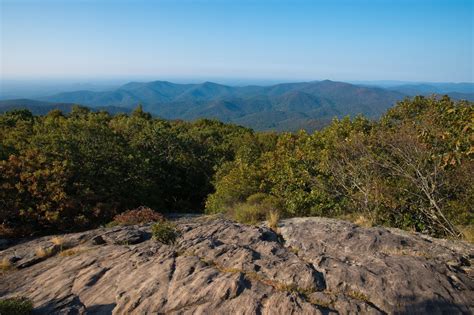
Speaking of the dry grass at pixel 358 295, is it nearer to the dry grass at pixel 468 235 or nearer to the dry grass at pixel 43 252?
the dry grass at pixel 468 235

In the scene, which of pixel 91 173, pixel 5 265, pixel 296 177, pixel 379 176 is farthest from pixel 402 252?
pixel 91 173

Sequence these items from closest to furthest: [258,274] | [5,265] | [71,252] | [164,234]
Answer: [258,274]
[164,234]
[5,265]
[71,252]

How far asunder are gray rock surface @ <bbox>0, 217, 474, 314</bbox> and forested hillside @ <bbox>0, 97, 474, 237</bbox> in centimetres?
336

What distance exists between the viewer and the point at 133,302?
8.40 m

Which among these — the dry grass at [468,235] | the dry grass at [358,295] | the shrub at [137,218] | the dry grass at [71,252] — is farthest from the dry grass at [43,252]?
the dry grass at [468,235]

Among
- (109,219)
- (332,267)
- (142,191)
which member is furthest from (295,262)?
(142,191)

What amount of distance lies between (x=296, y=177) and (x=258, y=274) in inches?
455

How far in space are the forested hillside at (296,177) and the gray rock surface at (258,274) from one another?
3.36 metres

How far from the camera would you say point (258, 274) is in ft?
29.2

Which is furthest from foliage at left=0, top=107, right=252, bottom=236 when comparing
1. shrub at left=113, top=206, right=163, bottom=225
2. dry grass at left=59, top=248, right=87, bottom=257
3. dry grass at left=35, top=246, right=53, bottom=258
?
dry grass at left=59, top=248, right=87, bottom=257

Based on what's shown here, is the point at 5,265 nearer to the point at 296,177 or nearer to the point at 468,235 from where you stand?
the point at 296,177

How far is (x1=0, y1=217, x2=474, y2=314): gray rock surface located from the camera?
780 centimetres

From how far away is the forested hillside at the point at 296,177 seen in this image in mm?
14883

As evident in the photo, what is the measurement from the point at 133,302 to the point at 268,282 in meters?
3.39
